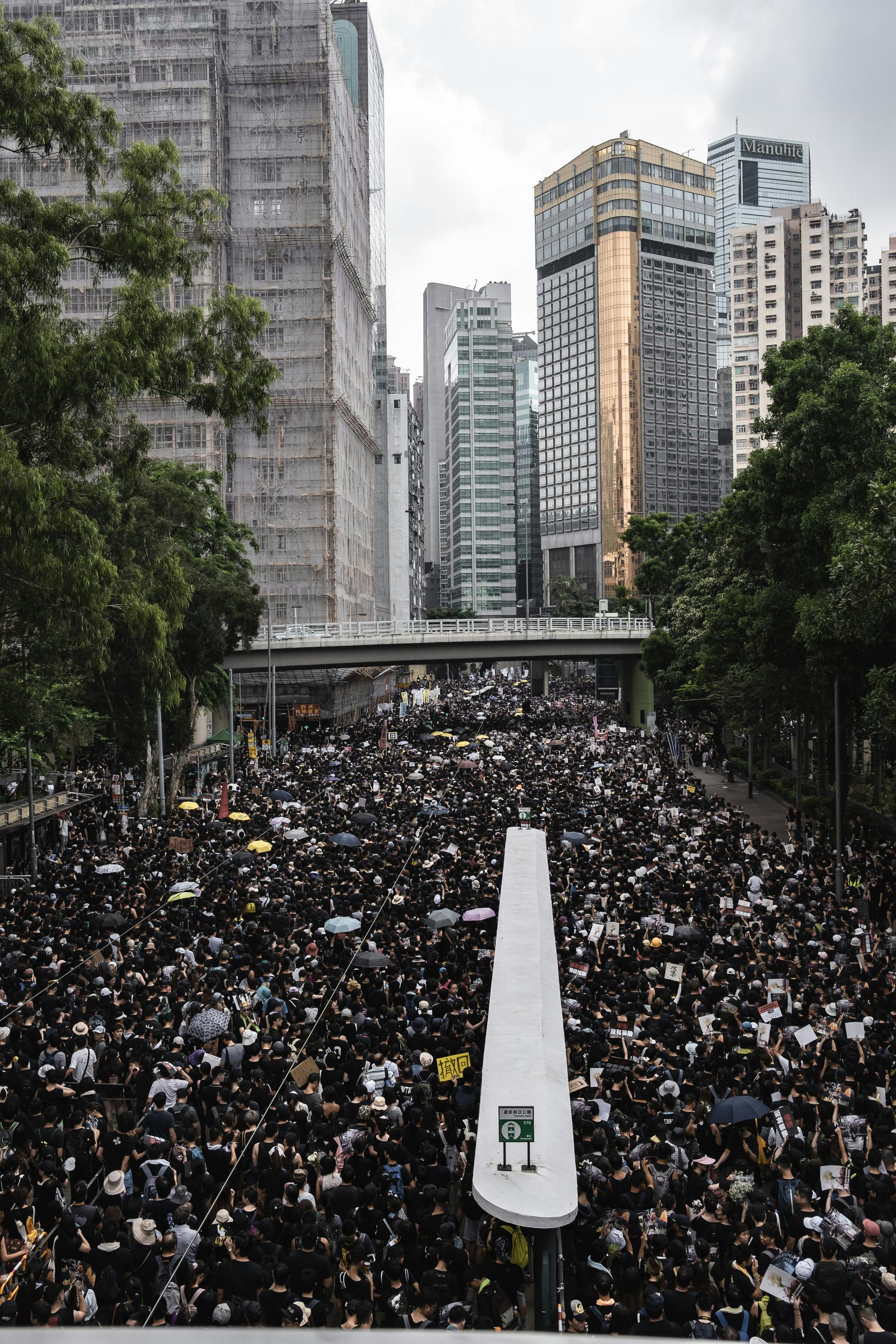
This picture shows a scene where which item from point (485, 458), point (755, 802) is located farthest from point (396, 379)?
point (755, 802)

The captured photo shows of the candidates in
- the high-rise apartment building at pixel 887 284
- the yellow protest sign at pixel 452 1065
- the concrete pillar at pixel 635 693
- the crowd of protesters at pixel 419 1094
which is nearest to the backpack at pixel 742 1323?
the crowd of protesters at pixel 419 1094

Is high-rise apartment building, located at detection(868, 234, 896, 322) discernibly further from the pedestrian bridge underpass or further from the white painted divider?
the white painted divider

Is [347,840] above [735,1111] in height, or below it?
above

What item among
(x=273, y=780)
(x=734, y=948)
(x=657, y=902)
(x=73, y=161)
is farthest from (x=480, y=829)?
(x=73, y=161)

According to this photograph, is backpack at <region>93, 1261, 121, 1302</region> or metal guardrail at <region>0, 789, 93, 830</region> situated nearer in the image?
backpack at <region>93, 1261, 121, 1302</region>

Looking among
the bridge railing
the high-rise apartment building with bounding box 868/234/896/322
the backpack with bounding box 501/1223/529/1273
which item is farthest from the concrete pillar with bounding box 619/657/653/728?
the high-rise apartment building with bounding box 868/234/896/322

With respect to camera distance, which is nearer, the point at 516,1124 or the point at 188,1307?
the point at 188,1307

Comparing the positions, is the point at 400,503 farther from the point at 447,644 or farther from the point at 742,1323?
the point at 742,1323
